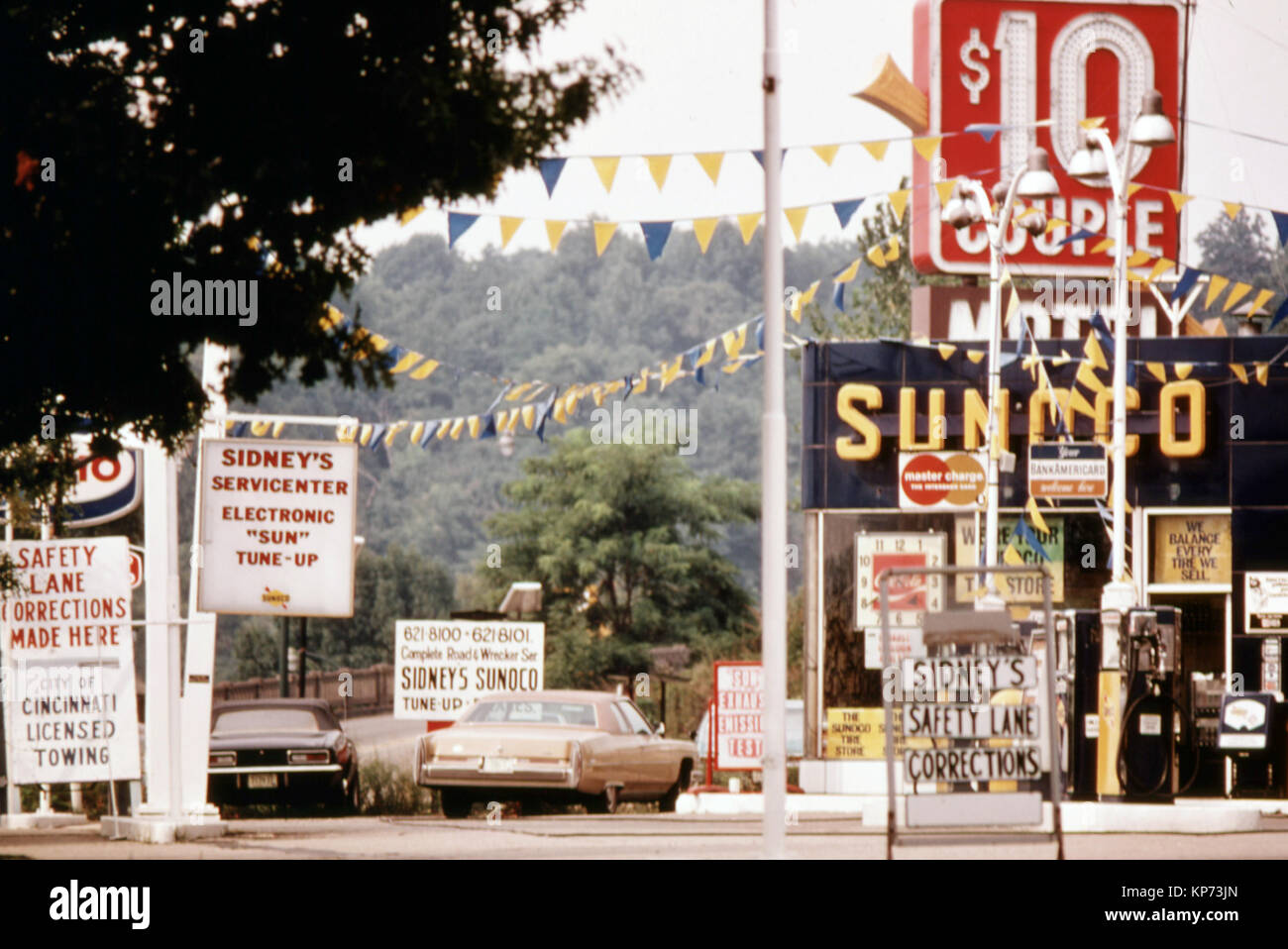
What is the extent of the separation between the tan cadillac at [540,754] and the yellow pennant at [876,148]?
6088 millimetres

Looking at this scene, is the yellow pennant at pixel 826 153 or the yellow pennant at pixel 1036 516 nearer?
the yellow pennant at pixel 826 153

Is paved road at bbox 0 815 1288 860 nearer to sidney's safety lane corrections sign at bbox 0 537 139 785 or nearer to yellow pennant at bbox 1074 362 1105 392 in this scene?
sidney's safety lane corrections sign at bbox 0 537 139 785

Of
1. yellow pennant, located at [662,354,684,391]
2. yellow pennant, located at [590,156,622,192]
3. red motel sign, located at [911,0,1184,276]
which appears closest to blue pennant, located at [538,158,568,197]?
yellow pennant, located at [590,156,622,192]

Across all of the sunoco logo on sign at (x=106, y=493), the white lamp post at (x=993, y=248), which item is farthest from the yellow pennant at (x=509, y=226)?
the white lamp post at (x=993, y=248)

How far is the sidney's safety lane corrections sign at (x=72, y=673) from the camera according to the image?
20.0 metres

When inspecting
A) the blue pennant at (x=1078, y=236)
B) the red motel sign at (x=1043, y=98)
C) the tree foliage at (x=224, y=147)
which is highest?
the red motel sign at (x=1043, y=98)

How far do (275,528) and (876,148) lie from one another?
6635mm

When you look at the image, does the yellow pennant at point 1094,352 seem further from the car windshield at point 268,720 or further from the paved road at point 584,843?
the car windshield at point 268,720

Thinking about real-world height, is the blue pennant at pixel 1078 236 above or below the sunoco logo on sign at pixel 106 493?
above

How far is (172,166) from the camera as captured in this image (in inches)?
468

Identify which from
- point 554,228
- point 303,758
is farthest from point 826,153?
point 303,758

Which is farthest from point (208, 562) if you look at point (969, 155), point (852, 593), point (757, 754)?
point (969, 155)

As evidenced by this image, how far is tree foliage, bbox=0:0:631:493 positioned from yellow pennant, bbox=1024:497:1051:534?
59.3ft

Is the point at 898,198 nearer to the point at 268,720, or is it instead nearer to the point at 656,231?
the point at 656,231
